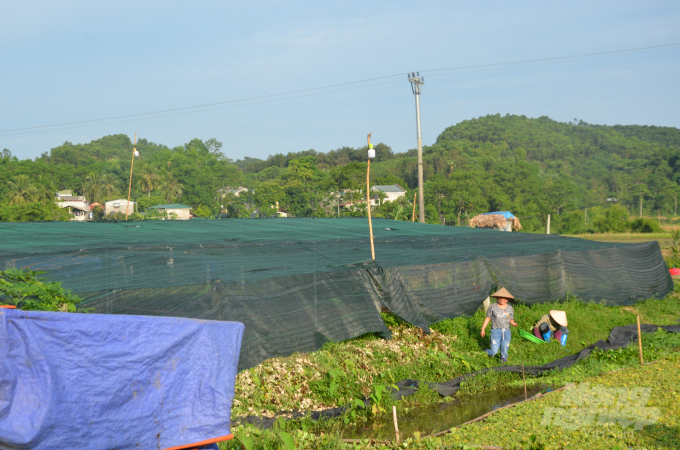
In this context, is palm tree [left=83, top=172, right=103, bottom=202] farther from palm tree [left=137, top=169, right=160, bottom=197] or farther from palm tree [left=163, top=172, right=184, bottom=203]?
palm tree [left=163, top=172, right=184, bottom=203]

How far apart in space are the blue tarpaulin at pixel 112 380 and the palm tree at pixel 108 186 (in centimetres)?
8054

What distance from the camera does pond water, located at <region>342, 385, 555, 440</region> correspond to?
21.7 ft

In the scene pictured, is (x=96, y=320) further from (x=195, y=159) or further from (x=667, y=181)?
(x=195, y=159)

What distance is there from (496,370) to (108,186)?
258ft

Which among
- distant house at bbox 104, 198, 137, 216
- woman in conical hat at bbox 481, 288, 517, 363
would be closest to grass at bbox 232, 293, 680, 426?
woman in conical hat at bbox 481, 288, 517, 363

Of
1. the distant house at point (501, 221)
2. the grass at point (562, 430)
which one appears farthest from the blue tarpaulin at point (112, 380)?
the distant house at point (501, 221)

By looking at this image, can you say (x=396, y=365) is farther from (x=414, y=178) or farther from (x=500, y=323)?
(x=414, y=178)

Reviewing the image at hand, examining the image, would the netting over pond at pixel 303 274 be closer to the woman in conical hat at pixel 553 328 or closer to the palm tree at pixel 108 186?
the woman in conical hat at pixel 553 328

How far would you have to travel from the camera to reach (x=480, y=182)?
66562 millimetres

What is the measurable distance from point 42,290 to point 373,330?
4951 mm

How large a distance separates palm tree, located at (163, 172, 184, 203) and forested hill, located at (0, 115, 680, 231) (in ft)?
0.51

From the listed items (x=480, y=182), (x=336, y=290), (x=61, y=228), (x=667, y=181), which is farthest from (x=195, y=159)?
(x=336, y=290)

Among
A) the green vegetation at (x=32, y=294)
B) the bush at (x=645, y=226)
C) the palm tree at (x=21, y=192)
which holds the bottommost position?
the bush at (x=645, y=226)

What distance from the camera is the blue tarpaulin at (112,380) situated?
146 inches
